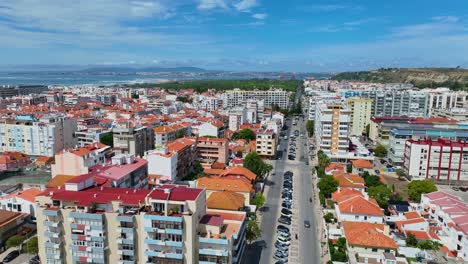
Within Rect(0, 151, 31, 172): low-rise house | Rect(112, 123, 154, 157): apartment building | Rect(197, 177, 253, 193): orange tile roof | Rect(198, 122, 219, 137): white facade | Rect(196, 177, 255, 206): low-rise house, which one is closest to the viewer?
Rect(196, 177, 255, 206): low-rise house

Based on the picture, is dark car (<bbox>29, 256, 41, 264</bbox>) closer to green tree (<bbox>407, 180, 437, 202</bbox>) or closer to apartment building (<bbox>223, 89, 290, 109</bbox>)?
green tree (<bbox>407, 180, 437, 202</bbox>)

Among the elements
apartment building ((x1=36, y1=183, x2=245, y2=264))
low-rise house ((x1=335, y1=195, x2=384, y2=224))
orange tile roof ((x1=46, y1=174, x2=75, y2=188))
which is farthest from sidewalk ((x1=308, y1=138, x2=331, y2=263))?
orange tile roof ((x1=46, y1=174, x2=75, y2=188))

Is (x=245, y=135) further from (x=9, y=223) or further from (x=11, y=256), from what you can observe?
(x=11, y=256)

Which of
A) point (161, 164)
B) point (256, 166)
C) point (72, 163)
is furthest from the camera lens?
point (256, 166)

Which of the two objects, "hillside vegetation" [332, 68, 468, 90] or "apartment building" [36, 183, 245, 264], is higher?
"hillside vegetation" [332, 68, 468, 90]

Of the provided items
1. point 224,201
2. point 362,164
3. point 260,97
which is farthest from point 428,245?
point 260,97

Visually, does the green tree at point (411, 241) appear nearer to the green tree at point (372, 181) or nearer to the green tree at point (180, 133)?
the green tree at point (372, 181)

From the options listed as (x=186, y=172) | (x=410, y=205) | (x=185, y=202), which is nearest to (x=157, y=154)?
(x=186, y=172)
